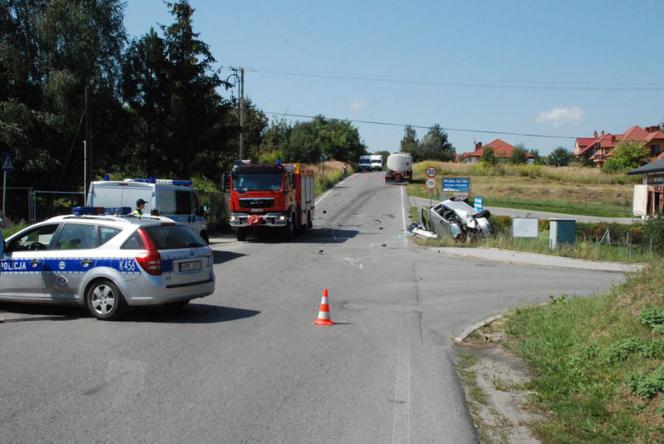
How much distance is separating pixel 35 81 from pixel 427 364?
27846 mm

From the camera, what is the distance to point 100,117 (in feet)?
103

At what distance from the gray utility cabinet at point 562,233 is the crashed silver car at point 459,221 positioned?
2.63m

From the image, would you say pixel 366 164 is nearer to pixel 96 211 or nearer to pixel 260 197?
pixel 260 197

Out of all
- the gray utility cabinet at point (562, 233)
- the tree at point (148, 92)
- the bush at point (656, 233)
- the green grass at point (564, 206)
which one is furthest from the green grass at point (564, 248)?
the green grass at point (564, 206)

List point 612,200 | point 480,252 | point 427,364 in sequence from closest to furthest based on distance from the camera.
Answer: point 427,364, point 480,252, point 612,200

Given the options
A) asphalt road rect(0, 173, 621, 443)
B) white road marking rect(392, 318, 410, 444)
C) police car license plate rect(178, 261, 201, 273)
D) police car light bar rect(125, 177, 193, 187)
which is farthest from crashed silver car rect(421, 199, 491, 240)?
white road marking rect(392, 318, 410, 444)

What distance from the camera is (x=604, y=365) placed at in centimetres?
701

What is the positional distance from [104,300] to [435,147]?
13060 cm

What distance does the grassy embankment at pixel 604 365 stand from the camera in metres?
5.71

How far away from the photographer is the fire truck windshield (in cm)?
2598

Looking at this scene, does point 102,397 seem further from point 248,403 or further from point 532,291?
point 532,291

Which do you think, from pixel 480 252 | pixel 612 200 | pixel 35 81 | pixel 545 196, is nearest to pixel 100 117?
pixel 35 81

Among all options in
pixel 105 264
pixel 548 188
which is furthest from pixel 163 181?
pixel 548 188

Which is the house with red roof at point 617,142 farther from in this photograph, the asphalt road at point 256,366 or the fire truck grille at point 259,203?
the asphalt road at point 256,366
